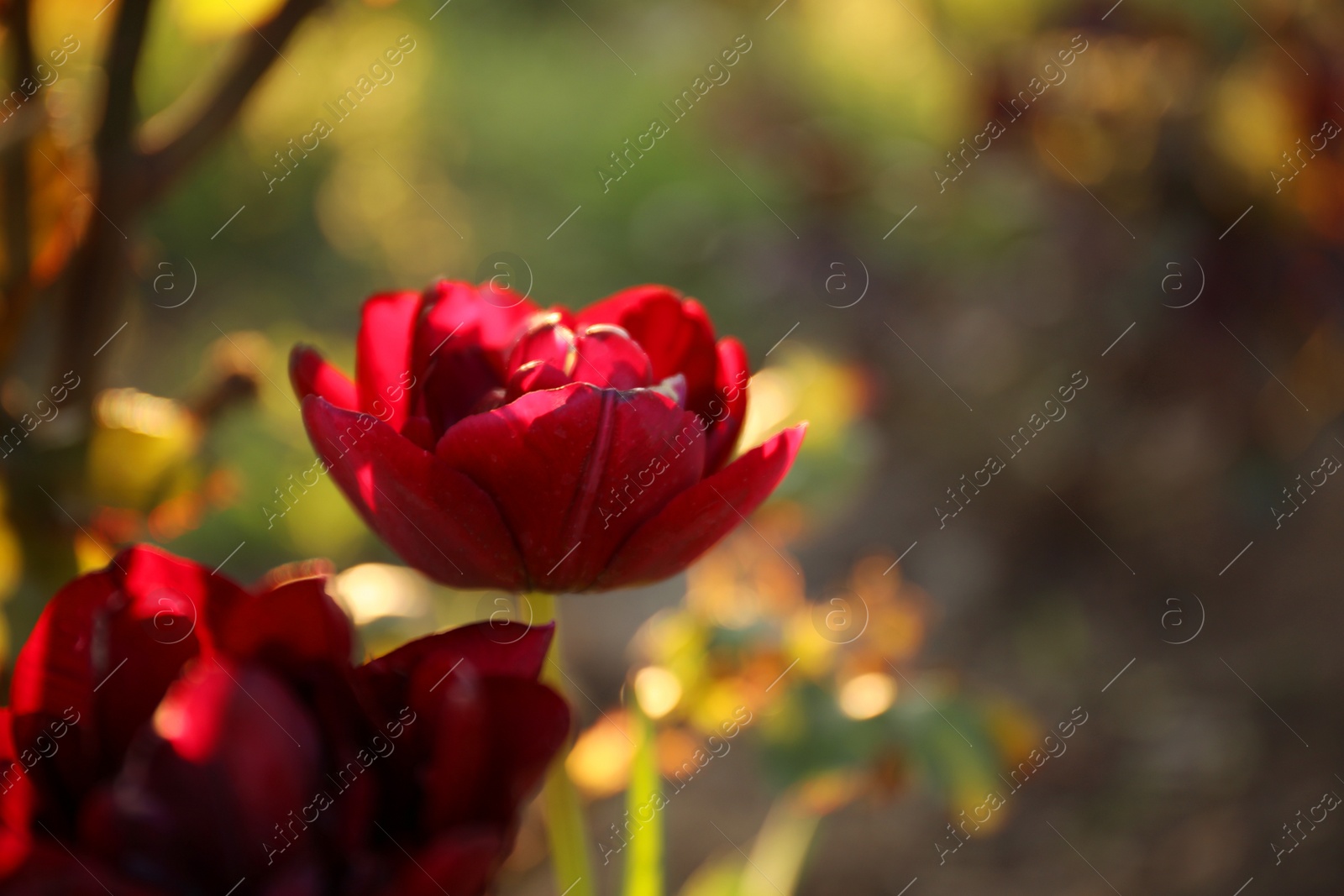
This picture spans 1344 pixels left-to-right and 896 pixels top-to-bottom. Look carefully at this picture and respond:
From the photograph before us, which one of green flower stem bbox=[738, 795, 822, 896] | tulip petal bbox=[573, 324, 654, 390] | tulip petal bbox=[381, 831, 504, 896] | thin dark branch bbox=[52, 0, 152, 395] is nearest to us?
tulip petal bbox=[381, 831, 504, 896]

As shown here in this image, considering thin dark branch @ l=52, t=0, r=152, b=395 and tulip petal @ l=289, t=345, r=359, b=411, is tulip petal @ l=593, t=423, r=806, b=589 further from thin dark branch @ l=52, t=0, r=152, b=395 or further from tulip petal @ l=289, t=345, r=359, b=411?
thin dark branch @ l=52, t=0, r=152, b=395

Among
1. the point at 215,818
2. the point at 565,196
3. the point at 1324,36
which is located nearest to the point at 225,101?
the point at 215,818

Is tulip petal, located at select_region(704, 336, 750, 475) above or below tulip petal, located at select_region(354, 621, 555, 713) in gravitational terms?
below

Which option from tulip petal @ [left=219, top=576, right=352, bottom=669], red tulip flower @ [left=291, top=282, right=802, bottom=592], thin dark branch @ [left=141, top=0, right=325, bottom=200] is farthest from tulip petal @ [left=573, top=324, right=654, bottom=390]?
thin dark branch @ [left=141, top=0, right=325, bottom=200]

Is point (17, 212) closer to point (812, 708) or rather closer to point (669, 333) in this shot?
point (669, 333)

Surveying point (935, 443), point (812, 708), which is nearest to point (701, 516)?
point (812, 708)

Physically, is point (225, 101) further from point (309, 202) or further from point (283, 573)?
point (309, 202)
